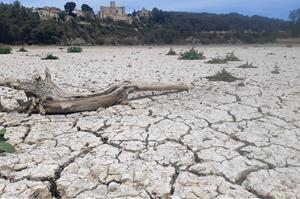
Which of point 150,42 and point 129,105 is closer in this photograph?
point 129,105

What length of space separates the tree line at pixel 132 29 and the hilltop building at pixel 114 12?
127cm

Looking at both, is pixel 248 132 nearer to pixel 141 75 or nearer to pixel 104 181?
pixel 104 181

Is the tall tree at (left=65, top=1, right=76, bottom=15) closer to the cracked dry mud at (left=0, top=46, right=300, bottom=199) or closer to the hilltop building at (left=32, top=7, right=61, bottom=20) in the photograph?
the hilltop building at (left=32, top=7, right=61, bottom=20)

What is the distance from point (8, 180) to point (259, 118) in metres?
3.16

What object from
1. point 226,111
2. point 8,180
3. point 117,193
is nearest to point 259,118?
point 226,111

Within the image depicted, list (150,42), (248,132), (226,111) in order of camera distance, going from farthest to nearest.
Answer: (150,42), (226,111), (248,132)

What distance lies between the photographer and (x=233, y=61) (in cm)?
1194

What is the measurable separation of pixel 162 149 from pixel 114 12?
39270mm

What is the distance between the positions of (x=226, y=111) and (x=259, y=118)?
467 mm

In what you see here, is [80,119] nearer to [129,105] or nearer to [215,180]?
[129,105]

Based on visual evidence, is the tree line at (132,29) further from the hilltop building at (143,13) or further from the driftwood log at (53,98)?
the driftwood log at (53,98)

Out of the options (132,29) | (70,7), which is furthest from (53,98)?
(70,7)

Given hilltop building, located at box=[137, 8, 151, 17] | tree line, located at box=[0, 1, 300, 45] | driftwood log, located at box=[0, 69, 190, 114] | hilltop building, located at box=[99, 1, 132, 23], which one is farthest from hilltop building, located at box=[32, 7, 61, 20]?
driftwood log, located at box=[0, 69, 190, 114]

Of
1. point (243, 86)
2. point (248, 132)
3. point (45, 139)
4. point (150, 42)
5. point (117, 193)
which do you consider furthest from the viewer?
point (150, 42)
